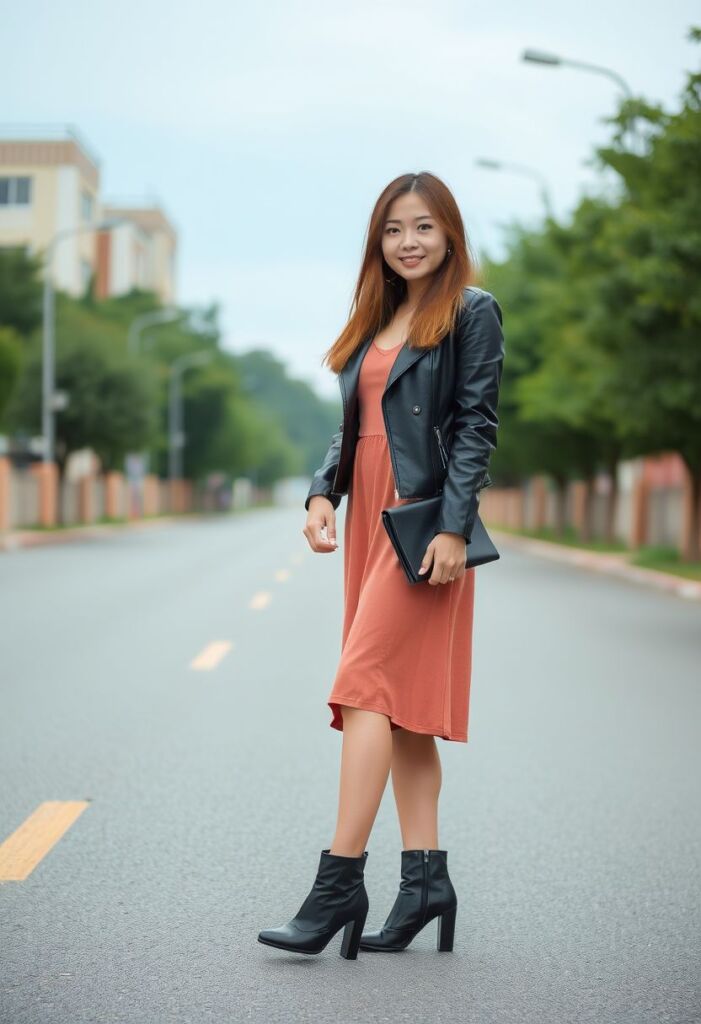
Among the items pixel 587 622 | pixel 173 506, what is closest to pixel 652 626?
pixel 587 622

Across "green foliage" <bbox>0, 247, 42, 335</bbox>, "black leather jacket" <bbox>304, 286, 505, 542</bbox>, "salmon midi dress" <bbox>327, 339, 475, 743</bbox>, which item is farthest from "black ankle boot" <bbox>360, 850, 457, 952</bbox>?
"green foliage" <bbox>0, 247, 42, 335</bbox>

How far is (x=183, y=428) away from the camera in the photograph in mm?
75188

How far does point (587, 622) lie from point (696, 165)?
551cm

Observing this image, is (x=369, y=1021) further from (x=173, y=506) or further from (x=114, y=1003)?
(x=173, y=506)

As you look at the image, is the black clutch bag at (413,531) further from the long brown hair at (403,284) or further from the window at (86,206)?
the window at (86,206)

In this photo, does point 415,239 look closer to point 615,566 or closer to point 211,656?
point 211,656

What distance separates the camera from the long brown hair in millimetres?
3568

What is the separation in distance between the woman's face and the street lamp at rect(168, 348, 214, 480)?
62930mm

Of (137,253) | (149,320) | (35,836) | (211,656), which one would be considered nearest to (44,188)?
(149,320)

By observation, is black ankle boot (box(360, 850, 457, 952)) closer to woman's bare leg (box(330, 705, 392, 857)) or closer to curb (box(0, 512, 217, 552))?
woman's bare leg (box(330, 705, 392, 857))

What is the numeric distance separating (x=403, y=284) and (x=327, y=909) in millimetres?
1658

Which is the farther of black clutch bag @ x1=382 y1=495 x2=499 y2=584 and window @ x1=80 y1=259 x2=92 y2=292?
window @ x1=80 y1=259 x2=92 y2=292

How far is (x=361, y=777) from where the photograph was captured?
11.3ft

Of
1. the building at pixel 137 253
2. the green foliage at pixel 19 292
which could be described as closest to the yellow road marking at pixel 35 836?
the green foliage at pixel 19 292
